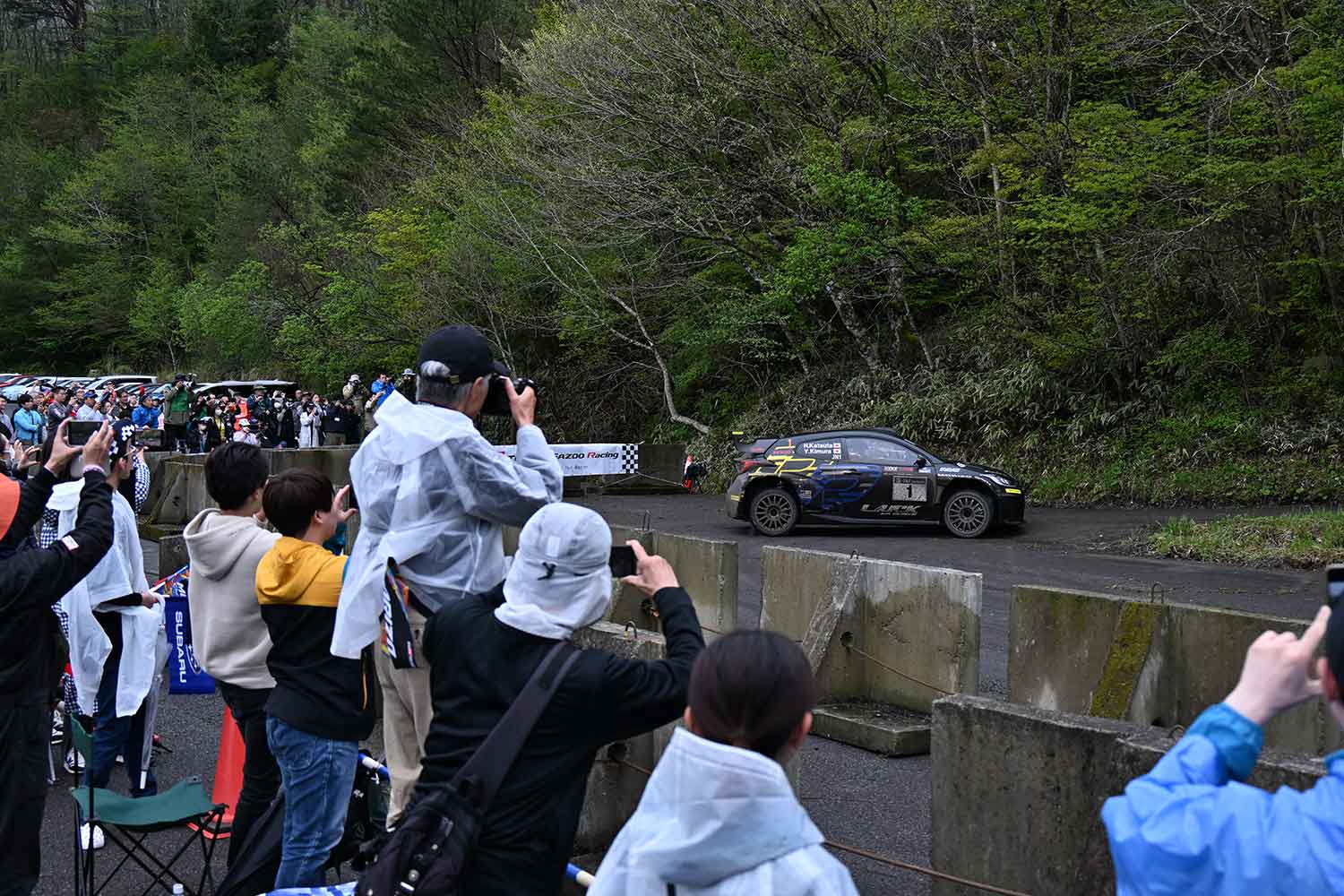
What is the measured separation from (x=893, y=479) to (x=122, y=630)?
1335 cm

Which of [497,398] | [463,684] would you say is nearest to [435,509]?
[497,398]

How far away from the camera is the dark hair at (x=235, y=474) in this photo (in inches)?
199

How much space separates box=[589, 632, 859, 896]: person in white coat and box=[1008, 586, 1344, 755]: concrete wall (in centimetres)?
399

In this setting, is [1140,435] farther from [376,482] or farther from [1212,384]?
[376,482]

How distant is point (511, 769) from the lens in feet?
10.1

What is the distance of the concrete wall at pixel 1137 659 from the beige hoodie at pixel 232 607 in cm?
404

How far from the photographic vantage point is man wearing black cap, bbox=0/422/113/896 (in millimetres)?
4516

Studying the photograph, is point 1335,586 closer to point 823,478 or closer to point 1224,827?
point 1224,827

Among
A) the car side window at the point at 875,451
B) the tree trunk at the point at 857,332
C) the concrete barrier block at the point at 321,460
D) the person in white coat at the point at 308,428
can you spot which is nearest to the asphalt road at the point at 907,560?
the car side window at the point at 875,451

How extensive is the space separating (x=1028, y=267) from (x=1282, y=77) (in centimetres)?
685

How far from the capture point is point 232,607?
16.6 ft

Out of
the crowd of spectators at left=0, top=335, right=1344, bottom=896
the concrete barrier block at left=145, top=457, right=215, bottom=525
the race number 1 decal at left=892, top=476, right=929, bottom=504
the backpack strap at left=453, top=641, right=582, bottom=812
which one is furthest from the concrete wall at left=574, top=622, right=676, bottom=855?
the concrete barrier block at left=145, top=457, right=215, bottom=525

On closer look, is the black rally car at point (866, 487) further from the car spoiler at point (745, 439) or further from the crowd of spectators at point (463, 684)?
the crowd of spectators at point (463, 684)

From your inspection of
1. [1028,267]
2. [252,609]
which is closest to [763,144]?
[1028,267]
